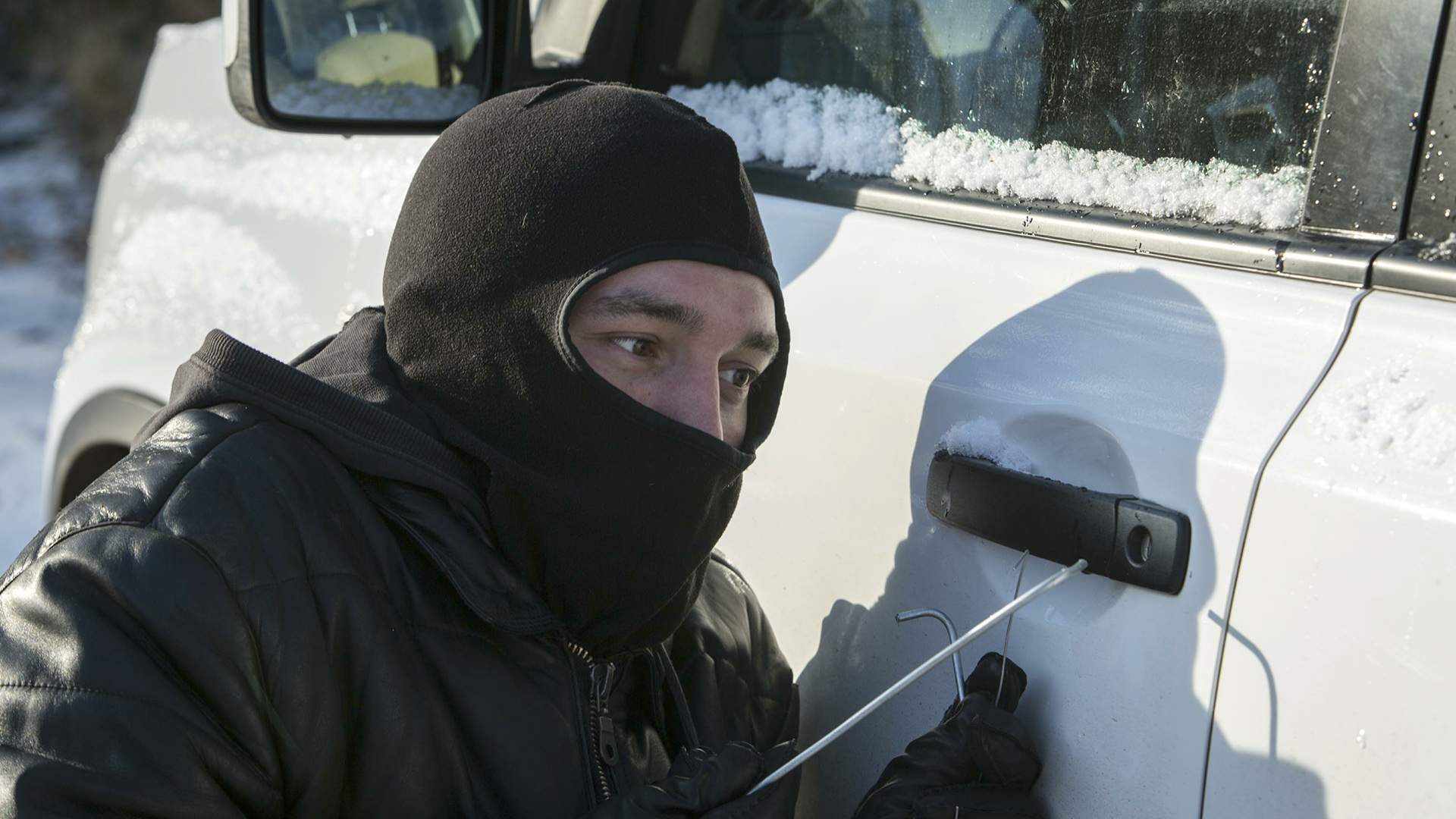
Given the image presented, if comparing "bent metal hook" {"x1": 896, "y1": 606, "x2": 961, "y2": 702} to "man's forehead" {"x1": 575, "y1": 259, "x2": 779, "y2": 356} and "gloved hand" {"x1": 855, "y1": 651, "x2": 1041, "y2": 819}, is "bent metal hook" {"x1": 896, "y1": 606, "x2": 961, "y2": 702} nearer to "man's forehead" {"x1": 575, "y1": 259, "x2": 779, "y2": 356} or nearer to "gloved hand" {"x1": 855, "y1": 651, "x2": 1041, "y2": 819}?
"gloved hand" {"x1": 855, "y1": 651, "x2": 1041, "y2": 819}

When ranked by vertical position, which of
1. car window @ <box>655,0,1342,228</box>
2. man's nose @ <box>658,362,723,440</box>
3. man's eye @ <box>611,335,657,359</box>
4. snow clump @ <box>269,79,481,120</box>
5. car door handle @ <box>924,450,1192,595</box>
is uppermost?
car window @ <box>655,0,1342,228</box>

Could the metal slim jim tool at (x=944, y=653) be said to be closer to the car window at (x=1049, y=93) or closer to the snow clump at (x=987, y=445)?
the snow clump at (x=987, y=445)

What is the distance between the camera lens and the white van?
1202 mm

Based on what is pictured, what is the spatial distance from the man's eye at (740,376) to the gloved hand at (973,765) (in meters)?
0.49

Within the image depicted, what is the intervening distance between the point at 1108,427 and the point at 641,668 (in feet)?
2.24

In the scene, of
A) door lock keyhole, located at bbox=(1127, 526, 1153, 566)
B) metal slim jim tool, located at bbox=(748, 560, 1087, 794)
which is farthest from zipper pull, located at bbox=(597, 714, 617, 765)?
door lock keyhole, located at bbox=(1127, 526, 1153, 566)

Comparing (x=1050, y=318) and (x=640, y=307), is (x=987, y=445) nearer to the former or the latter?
(x=1050, y=318)

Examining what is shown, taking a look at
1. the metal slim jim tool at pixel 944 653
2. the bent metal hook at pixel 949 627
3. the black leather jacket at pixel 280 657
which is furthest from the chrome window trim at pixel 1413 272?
the black leather jacket at pixel 280 657

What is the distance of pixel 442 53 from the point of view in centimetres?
246

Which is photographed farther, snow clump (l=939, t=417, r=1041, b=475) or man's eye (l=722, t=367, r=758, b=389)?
man's eye (l=722, t=367, r=758, b=389)

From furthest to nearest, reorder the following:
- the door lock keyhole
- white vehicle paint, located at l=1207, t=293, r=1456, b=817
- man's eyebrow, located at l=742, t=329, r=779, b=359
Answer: man's eyebrow, located at l=742, t=329, r=779, b=359
the door lock keyhole
white vehicle paint, located at l=1207, t=293, r=1456, b=817

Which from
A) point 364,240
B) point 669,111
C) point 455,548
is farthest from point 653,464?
point 364,240

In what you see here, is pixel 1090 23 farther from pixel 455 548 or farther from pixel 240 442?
pixel 240 442

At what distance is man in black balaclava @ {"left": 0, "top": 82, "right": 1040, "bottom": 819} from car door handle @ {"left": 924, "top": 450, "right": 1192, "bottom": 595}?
16 cm
